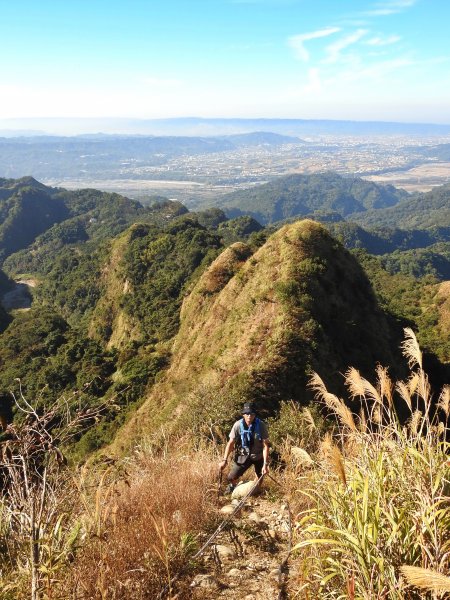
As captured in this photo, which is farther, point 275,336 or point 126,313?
point 126,313

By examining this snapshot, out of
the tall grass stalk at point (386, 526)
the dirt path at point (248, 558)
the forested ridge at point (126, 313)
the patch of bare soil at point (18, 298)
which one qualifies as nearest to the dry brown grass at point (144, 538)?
the dirt path at point (248, 558)

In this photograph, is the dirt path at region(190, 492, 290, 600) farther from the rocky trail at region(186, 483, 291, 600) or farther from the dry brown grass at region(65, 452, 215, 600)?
the dry brown grass at region(65, 452, 215, 600)

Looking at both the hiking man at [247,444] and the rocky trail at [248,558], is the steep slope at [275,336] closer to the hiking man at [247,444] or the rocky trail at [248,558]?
the hiking man at [247,444]

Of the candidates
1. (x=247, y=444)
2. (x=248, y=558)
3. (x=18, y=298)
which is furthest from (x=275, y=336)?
(x=18, y=298)

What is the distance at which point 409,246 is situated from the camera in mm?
190250

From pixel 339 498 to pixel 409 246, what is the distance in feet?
674

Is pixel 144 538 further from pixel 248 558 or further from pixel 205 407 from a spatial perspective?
pixel 205 407

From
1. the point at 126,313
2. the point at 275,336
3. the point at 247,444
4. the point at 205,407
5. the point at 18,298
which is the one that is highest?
the point at 247,444

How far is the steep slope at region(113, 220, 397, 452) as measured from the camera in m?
19.6

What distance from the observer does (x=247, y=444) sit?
7660mm

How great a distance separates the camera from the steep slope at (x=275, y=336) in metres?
19.6

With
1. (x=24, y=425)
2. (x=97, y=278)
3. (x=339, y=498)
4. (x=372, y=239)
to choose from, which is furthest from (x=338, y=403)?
(x=372, y=239)

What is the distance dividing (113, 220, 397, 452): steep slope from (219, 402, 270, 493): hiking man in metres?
6.90

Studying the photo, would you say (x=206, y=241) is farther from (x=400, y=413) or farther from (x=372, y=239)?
(x=372, y=239)
